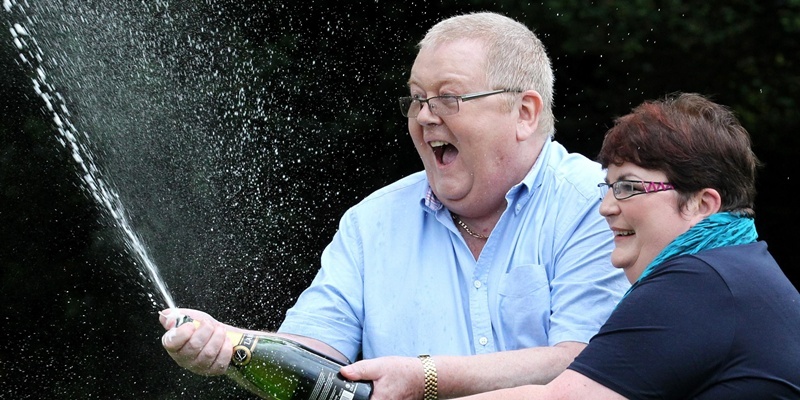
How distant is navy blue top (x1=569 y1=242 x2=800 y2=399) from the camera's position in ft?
6.70

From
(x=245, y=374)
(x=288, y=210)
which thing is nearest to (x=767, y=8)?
(x=288, y=210)

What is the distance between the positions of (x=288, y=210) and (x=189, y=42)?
2.87 ft

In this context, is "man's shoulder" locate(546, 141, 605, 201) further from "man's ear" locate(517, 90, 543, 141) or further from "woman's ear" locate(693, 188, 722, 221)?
"woman's ear" locate(693, 188, 722, 221)

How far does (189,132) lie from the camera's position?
16.1 feet

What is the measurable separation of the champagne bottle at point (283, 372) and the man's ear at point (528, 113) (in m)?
0.81

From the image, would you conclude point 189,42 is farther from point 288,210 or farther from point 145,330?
point 145,330

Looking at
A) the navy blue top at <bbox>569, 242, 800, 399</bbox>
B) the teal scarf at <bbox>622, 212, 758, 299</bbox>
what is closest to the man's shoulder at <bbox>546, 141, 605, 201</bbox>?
the teal scarf at <bbox>622, 212, 758, 299</bbox>

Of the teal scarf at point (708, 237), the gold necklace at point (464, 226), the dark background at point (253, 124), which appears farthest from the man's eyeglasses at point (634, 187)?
the dark background at point (253, 124)

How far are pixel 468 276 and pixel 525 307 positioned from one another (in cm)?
20

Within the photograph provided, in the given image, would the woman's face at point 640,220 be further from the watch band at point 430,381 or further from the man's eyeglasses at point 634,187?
the watch band at point 430,381

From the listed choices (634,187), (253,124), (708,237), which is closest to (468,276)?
(634,187)

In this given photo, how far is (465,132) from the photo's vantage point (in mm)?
2834

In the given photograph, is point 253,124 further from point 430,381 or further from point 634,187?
point 634,187

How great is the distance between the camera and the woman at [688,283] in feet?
6.73
